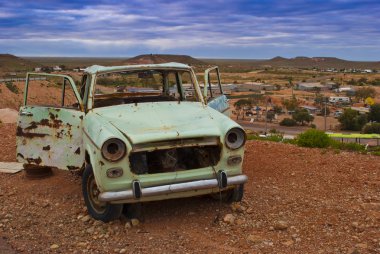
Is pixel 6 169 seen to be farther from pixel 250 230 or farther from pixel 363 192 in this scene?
pixel 363 192

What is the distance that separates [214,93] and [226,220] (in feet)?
7.50

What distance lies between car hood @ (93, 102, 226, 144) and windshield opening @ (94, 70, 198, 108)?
18.4 inches

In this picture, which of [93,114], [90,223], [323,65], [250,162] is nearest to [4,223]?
[90,223]

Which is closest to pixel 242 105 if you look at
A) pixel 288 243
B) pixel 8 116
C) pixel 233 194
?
pixel 8 116

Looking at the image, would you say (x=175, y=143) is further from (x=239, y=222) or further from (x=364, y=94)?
(x=364, y=94)

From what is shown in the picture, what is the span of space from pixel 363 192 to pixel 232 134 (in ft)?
6.89

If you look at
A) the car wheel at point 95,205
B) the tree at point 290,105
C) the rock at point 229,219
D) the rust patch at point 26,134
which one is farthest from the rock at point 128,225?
the tree at point 290,105

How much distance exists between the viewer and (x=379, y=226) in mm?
4781

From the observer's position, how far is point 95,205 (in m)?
5.27

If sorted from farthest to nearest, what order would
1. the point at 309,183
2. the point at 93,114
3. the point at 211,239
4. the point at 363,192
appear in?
1. the point at 309,183
2. the point at 363,192
3. the point at 93,114
4. the point at 211,239

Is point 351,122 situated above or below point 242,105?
below

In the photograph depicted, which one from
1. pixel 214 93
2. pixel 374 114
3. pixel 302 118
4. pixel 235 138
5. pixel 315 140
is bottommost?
pixel 302 118

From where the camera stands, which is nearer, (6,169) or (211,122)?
(211,122)

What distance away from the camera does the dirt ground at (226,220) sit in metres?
4.52
